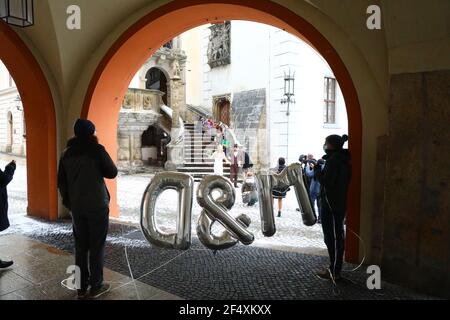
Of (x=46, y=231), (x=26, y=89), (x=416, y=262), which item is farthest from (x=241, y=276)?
(x=26, y=89)

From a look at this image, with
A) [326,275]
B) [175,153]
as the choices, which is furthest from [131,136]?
[326,275]

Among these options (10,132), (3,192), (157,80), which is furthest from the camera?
(10,132)

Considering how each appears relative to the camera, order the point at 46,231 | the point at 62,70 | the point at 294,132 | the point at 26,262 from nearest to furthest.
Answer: the point at 26,262
the point at 46,231
the point at 62,70
the point at 294,132

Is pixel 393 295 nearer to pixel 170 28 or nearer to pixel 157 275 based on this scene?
pixel 157 275

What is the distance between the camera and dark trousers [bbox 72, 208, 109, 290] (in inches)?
132

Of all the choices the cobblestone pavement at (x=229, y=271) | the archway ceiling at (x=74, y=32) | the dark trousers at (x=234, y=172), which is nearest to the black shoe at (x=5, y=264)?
the cobblestone pavement at (x=229, y=271)

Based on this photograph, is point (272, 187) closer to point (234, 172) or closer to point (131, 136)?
point (234, 172)

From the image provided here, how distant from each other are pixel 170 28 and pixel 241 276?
4352mm

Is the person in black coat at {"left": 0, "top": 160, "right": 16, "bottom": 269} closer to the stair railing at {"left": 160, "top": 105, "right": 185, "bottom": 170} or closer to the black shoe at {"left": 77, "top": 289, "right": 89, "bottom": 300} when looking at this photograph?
the black shoe at {"left": 77, "top": 289, "right": 89, "bottom": 300}

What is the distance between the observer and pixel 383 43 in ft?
13.2

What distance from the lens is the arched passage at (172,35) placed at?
14.4 ft

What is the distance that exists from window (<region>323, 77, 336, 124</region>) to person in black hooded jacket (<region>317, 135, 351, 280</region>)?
1239cm

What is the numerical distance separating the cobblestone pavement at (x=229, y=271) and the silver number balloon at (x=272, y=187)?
62 centimetres

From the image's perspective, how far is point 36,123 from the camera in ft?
21.9
